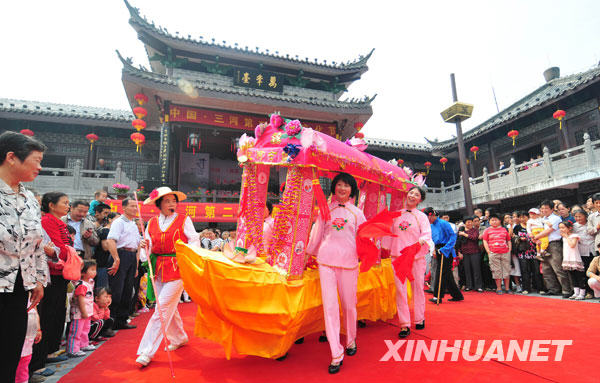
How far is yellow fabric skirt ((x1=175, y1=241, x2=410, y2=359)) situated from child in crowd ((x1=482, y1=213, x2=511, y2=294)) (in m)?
5.28

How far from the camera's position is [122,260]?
13.7 feet

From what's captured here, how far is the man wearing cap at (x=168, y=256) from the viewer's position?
305cm

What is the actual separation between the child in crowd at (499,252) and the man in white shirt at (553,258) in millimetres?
540

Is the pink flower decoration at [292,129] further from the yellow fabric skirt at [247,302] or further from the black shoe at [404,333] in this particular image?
the black shoe at [404,333]

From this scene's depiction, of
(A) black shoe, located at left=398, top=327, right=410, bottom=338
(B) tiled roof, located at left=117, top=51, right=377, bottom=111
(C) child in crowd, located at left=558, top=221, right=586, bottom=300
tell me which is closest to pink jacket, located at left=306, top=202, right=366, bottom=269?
(A) black shoe, located at left=398, top=327, right=410, bottom=338

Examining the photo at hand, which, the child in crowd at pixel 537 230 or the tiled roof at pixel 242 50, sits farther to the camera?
the tiled roof at pixel 242 50

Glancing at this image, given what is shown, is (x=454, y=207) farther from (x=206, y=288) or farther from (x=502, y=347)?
(x=206, y=288)

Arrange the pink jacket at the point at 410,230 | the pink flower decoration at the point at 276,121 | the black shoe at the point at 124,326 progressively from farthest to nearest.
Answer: the black shoe at the point at 124,326
the pink jacket at the point at 410,230
the pink flower decoration at the point at 276,121

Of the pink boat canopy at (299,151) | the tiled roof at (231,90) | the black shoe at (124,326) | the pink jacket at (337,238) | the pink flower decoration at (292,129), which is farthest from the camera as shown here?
the tiled roof at (231,90)

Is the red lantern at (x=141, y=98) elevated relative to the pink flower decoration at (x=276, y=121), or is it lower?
elevated

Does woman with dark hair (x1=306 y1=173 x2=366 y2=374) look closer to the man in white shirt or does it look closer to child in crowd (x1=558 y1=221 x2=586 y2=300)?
child in crowd (x1=558 y1=221 x2=586 y2=300)

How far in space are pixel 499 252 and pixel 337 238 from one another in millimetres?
5248

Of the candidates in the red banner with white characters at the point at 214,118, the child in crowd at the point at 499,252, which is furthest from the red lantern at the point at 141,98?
the child in crowd at the point at 499,252

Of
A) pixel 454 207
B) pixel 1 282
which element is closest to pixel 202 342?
pixel 1 282
